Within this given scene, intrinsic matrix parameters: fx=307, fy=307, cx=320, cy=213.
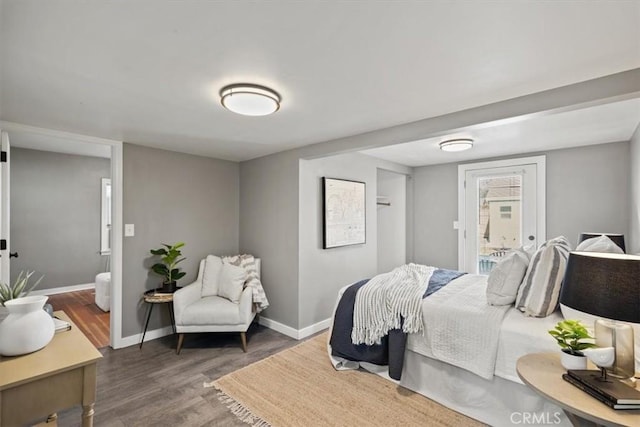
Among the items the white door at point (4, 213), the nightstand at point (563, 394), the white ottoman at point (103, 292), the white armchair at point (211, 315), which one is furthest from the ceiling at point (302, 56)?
the white ottoman at point (103, 292)

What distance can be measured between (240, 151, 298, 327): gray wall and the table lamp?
8.45 ft

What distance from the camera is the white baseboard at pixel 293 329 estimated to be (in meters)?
3.51

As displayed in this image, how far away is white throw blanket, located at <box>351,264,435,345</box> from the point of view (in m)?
2.36

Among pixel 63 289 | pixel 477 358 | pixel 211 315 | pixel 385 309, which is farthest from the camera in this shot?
pixel 63 289

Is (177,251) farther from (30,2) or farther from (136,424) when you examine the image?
(30,2)

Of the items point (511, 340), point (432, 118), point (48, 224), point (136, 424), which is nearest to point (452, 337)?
point (511, 340)

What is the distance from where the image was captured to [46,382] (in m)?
1.33

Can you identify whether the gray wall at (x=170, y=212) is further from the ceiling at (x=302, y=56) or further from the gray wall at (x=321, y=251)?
the gray wall at (x=321, y=251)

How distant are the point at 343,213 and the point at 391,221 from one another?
153cm

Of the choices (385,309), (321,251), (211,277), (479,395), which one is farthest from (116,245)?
(479,395)

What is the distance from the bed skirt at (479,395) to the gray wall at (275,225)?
5.10ft

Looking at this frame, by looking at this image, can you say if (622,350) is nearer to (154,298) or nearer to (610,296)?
(610,296)

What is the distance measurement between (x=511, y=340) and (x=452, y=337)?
369mm

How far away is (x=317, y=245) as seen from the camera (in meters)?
3.69
